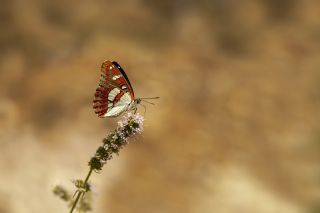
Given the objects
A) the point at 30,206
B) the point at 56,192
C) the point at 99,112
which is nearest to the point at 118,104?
the point at 99,112

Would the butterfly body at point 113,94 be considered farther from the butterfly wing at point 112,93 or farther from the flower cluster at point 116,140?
the flower cluster at point 116,140

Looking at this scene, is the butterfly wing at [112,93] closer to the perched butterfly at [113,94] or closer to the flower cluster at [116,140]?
the perched butterfly at [113,94]

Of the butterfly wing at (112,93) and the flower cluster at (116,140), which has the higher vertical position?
the butterfly wing at (112,93)

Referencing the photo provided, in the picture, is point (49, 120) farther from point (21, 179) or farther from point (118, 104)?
point (118, 104)

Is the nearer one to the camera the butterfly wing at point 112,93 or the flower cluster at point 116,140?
the flower cluster at point 116,140

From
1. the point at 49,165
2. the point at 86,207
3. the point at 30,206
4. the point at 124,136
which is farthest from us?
the point at 49,165

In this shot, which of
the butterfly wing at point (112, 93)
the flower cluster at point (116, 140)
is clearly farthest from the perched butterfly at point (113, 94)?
the flower cluster at point (116, 140)

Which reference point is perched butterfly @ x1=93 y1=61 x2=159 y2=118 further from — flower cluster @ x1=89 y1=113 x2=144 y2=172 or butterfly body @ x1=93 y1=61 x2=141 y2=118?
flower cluster @ x1=89 y1=113 x2=144 y2=172
